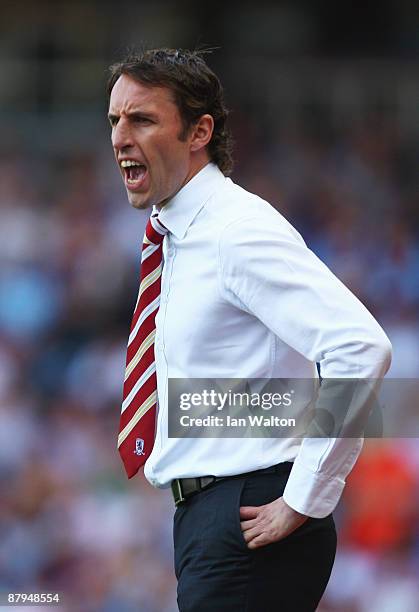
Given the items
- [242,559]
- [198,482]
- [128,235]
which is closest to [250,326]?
[198,482]

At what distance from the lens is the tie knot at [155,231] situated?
219 cm

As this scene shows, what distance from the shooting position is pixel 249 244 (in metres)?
1.92

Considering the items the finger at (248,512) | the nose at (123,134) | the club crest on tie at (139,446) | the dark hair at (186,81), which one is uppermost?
the dark hair at (186,81)

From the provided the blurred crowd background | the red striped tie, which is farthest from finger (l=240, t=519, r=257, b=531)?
the blurred crowd background

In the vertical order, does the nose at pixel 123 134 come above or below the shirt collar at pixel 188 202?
above

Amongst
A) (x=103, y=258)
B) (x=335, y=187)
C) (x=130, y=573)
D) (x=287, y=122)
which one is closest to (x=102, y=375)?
(x=103, y=258)

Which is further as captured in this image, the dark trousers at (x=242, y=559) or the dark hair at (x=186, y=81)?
the dark hair at (x=186, y=81)

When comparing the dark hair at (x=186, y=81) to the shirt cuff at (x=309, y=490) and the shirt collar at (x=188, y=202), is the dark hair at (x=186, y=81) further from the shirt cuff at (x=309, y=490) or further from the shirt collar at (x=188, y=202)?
the shirt cuff at (x=309, y=490)

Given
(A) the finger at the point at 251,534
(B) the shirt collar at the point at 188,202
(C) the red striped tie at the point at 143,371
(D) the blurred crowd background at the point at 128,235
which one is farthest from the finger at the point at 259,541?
(D) the blurred crowd background at the point at 128,235

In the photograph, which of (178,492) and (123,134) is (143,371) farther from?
(123,134)

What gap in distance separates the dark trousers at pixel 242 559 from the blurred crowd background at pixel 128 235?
2.53m

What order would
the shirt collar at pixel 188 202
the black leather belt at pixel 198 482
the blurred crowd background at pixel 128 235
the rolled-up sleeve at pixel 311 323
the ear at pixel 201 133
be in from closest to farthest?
the rolled-up sleeve at pixel 311 323
the black leather belt at pixel 198 482
the shirt collar at pixel 188 202
the ear at pixel 201 133
the blurred crowd background at pixel 128 235

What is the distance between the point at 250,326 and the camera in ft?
6.48

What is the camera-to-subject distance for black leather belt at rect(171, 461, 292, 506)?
1977 mm
